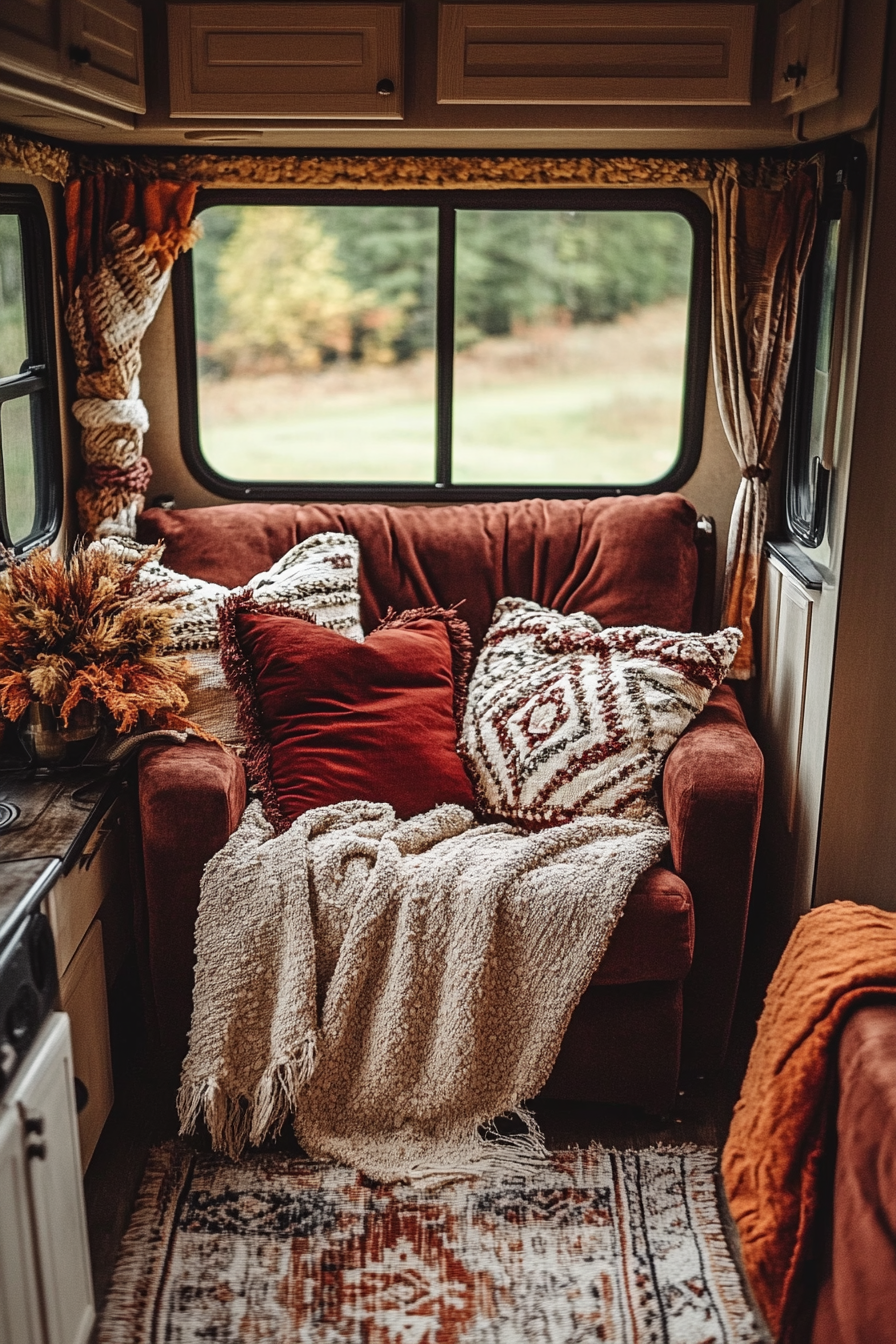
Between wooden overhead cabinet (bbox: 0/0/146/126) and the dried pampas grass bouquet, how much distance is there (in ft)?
2.85

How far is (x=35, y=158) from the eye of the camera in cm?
288

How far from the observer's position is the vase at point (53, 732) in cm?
237

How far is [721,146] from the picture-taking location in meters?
3.05

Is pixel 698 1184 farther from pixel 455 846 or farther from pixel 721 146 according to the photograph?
pixel 721 146

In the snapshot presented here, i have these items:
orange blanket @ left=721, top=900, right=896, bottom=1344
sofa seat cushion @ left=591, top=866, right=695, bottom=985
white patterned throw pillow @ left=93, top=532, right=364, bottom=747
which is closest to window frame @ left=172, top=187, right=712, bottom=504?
white patterned throw pillow @ left=93, top=532, right=364, bottom=747

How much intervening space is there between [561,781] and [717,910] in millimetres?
436

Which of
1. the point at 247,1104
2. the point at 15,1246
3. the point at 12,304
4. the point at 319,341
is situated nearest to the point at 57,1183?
the point at 15,1246

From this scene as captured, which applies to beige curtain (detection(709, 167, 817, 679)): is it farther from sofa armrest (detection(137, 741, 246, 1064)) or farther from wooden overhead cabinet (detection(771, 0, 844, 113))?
sofa armrest (detection(137, 741, 246, 1064))

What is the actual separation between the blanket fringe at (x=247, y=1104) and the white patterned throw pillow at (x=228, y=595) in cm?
76

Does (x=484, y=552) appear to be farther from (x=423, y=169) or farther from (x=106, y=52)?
(x=106, y=52)

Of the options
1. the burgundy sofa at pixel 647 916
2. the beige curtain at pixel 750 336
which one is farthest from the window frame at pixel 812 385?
the burgundy sofa at pixel 647 916

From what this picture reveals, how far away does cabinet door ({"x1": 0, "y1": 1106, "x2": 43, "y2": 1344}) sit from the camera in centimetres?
153

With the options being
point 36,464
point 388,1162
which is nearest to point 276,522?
point 36,464

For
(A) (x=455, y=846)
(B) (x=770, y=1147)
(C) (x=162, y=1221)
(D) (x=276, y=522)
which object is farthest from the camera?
(D) (x=276, y=522)
